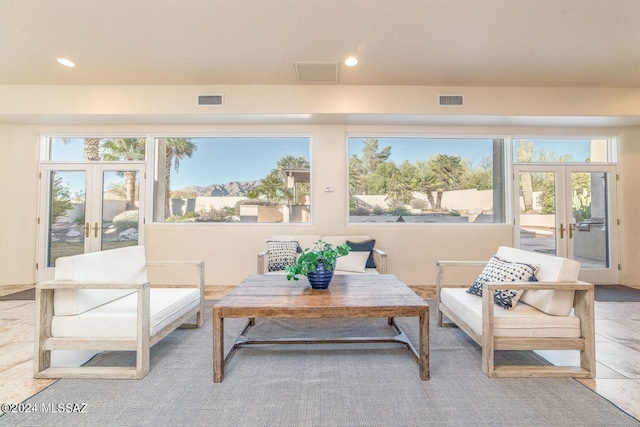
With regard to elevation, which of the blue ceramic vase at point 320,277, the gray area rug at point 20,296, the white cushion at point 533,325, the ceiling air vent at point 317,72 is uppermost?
the ceiling air vent at point 317,72

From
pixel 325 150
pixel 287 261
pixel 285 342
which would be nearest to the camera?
pixel 285 342

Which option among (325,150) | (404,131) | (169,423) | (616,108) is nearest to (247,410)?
(169,423)

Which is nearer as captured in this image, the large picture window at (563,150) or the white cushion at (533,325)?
the white cushion at (533,325)

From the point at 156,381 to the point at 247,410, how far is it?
735mm

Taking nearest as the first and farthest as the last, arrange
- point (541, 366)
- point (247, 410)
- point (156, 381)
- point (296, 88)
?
1. point (247, 410)
2. point (156, 381)
3. point (541, 366)
4. point (296, 88)

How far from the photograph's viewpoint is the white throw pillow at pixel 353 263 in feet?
11.6

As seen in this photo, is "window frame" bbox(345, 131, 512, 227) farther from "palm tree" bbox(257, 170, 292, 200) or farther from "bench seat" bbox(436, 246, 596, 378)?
"bench seat" bbox(436, 246, 596, 378)

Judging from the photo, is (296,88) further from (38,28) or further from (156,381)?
(156,381)

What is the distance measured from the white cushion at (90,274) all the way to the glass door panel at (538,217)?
5.45 meters

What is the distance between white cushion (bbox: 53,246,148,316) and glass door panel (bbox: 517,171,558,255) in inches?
214

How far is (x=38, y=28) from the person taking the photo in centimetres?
291

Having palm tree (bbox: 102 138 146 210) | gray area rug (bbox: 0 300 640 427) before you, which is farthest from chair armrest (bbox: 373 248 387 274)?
palm tree (bbox: 102 138 146 210)

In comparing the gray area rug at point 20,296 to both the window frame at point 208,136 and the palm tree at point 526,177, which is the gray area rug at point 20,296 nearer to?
the window frame at point 208,136

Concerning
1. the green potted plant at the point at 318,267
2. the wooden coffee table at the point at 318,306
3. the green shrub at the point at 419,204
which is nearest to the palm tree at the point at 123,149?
the wooden coffee table at the point at 318,306
